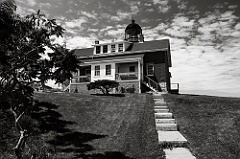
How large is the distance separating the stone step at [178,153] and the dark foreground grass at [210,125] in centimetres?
30

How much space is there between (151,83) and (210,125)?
14471 mm

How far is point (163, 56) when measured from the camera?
22.3 meters

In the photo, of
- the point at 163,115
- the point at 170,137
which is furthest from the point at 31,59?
the point at 163,115

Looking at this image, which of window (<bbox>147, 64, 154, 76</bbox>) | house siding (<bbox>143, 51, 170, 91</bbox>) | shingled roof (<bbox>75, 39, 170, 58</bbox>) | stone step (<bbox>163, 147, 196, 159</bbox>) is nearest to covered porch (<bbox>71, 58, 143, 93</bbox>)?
window (<bbox>147, 64, 154, 76</bbox>)

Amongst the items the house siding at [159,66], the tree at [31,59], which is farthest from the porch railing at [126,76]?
the tree at [31,59]

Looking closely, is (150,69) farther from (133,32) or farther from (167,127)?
(167,127)

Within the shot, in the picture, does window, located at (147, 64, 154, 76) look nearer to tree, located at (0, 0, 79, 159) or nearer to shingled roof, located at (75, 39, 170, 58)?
shingled roof, located at (75, 39, 170, 58)

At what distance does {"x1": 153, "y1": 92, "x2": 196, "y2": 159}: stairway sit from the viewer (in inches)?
217

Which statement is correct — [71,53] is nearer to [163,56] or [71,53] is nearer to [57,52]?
[57,52]

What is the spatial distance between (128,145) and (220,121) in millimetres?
4992

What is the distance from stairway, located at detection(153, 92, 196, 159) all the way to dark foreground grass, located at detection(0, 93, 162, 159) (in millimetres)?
307

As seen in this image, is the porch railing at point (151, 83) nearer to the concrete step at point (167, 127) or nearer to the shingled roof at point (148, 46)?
the shingled roof at point (148, 46)

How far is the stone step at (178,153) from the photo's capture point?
5.21 metres

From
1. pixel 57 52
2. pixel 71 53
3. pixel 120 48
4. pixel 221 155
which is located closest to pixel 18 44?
pixel 57 52
